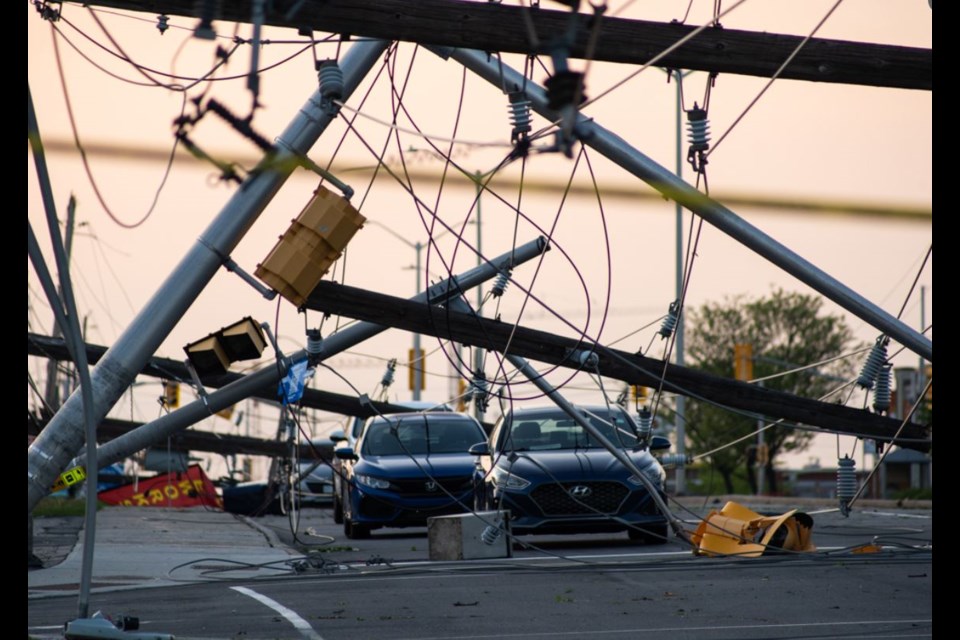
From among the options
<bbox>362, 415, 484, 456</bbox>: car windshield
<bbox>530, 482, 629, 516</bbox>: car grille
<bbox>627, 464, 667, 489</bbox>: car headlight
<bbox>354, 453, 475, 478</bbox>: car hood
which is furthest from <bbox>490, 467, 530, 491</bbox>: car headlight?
<bbox>362, 415, 484, 456</bbox>: car windshield

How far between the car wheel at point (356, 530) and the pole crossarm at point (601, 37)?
12159mm

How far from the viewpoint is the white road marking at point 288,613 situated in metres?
9.31

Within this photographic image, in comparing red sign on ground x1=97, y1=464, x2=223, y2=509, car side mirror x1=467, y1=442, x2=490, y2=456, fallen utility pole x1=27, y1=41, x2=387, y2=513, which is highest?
fallen utility pole x1=27, y1=41, x2=387, y2=513

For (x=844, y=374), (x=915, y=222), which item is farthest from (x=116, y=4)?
(x=844, y=374)

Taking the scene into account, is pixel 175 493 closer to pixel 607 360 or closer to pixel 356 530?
pixel 356 530

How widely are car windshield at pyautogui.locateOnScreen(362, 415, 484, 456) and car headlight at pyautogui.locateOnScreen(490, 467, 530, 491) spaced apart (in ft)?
14.5

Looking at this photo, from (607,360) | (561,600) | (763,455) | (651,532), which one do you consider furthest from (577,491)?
(763,455)

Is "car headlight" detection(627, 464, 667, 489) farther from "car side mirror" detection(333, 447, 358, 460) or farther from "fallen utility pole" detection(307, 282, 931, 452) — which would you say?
"car side mirror" detection(333, 447, 358, 460)

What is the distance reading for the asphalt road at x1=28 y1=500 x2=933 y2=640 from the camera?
9.32m

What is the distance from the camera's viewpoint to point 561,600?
36.1ft

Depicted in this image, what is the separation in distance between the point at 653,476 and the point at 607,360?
110 inches

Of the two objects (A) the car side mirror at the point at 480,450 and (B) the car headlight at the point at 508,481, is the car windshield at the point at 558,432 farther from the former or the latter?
(B) the car headlight at the point at 508,481

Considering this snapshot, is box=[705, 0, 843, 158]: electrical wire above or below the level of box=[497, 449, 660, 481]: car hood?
above
